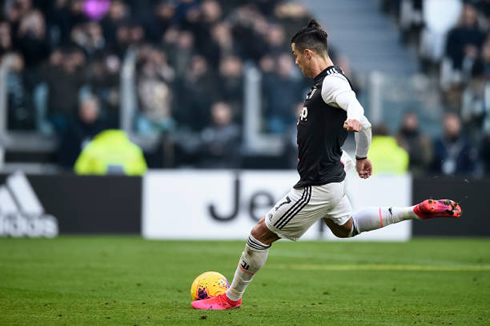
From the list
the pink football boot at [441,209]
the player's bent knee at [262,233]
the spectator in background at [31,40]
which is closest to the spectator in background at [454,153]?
the spectator in background at [31,40]

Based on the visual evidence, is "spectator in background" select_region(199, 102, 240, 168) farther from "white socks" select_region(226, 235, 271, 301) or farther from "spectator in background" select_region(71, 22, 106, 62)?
"white socks" select_region(226, 235, 271, 301)

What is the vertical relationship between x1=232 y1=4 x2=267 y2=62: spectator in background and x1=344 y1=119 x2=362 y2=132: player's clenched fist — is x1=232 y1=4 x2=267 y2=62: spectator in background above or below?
above

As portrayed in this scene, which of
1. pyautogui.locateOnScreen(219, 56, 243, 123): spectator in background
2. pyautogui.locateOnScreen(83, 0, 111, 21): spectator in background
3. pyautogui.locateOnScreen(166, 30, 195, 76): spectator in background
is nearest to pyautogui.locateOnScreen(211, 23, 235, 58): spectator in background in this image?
pyautogui.locateOnScreen(166, 30, 195, 76): spectator in background

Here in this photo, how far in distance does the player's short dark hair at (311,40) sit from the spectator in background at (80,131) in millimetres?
9715

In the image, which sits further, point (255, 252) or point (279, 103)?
point (279, 103)

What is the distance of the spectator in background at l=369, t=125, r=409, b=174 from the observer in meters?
16.1

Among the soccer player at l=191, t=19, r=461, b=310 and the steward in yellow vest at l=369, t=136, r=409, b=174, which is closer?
the soccer player at l=191, t=19, r=461, b=310

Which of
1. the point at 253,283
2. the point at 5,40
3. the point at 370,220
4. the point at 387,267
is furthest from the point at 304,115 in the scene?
the point at 5,40

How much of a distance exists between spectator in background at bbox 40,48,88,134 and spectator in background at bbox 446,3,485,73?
852 centimetres

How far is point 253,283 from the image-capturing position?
31.0 feet

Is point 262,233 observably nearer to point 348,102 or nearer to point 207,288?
point 207,288

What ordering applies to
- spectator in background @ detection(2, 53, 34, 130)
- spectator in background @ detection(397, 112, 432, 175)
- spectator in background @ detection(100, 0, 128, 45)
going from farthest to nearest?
spectator in background @ detection(100, 0, 128, 45) < spectator in background @ detection(397, 112, 432, 175) < spectator in background @ detection(2, 53, 34, 130)

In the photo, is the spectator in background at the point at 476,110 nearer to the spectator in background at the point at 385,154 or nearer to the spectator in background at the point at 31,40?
the spectator in background at the point at 385,154

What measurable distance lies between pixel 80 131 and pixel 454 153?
6.89 m
